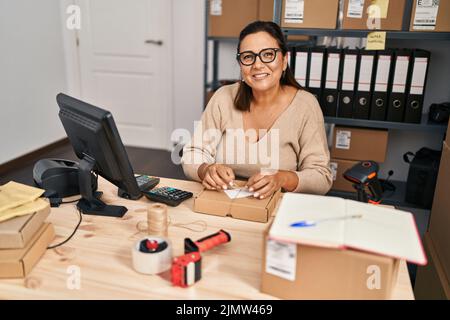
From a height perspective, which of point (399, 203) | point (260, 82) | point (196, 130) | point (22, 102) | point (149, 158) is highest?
point (260, 82)

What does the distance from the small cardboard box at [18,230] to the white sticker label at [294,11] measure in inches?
65.1

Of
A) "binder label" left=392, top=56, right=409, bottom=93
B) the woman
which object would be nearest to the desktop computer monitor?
the woman

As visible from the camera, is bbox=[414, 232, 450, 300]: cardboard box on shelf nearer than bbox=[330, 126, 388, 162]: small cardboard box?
Yes

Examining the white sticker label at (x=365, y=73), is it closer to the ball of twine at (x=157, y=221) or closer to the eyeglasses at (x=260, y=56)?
the eyeglasses at (x=260, y=56)

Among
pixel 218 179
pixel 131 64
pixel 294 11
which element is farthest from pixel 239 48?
pixel 131 64

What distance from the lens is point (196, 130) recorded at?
5.67ft

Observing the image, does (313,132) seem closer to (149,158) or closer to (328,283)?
(328,283)

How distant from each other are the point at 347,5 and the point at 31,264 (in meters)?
1.87

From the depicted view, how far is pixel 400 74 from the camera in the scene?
214 cm

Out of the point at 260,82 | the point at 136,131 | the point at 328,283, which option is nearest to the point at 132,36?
the point at 136,131

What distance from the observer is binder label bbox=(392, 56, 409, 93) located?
6.95 feet

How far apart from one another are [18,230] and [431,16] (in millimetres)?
1999

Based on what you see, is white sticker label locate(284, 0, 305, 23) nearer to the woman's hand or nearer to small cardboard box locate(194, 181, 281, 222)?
the woman's hand

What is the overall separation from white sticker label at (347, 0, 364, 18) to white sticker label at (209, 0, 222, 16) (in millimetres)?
983
